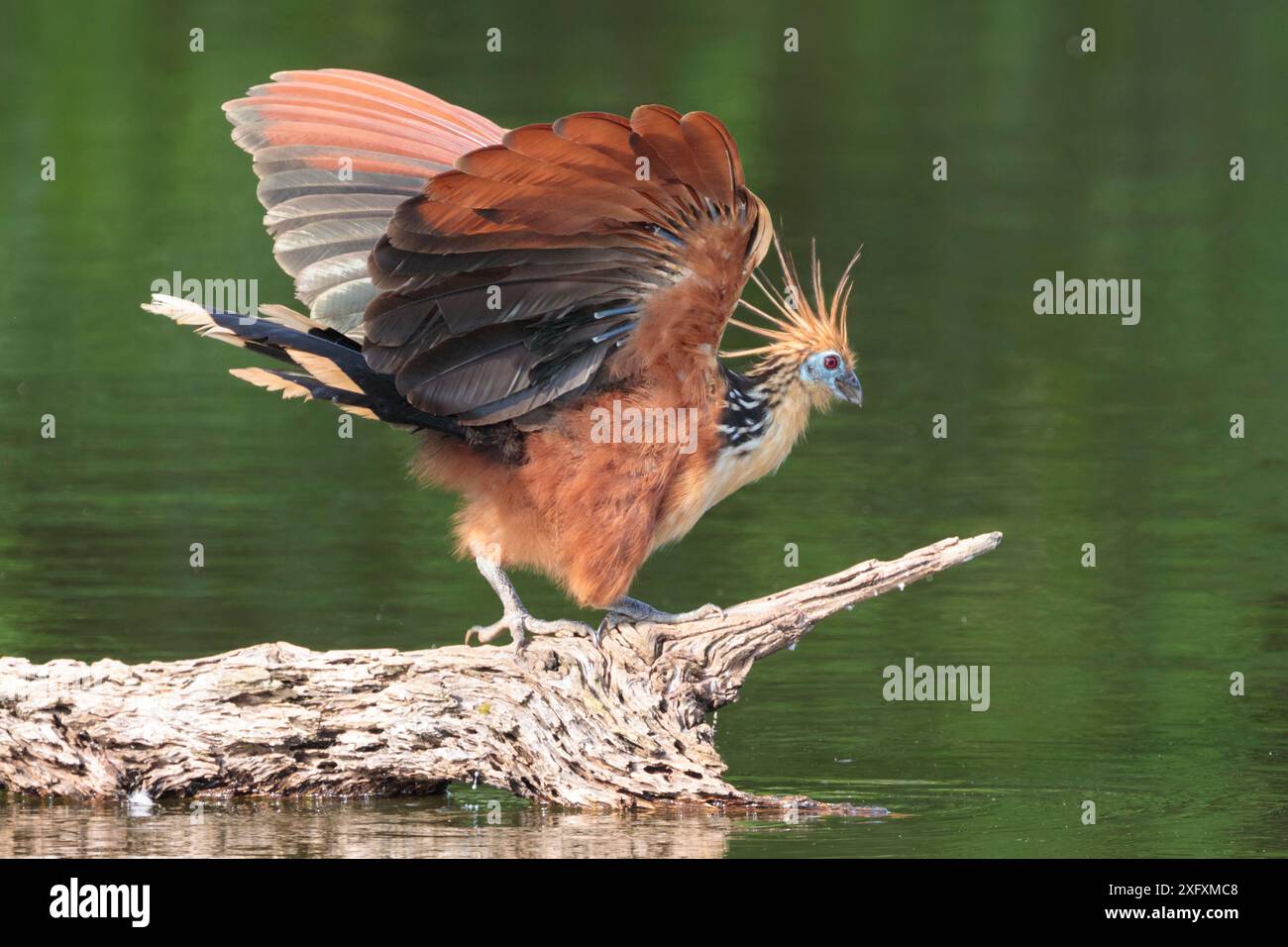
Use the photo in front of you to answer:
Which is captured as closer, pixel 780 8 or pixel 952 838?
pixel 952 838

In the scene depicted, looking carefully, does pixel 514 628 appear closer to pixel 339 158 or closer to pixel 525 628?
pixel 525 628

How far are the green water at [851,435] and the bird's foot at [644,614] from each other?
62 cm

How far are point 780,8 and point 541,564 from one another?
58.0 feet

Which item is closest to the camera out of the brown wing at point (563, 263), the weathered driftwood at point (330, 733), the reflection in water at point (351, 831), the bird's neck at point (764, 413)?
the brown wing at point (563, 263)

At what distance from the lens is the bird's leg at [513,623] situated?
7.92 m

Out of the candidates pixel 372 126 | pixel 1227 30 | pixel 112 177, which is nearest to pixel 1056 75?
pixel 1227 30

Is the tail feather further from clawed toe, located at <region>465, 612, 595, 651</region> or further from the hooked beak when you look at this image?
the hooked beak

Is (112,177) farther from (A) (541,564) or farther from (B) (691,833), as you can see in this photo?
(B) (691,833)

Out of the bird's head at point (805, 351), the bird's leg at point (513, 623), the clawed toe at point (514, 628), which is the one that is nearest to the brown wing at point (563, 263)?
the bird's head at point (805, 351)

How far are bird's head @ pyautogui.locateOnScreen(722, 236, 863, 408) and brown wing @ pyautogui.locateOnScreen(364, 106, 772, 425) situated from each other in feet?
1.57

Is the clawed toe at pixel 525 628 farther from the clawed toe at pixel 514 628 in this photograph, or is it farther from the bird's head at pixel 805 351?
the bird's head at pixel 805 351

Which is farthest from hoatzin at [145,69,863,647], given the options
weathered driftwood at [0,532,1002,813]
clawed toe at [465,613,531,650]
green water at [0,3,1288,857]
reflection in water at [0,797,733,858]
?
reflection in water at [0,797,733,858]

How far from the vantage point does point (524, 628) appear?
793cm

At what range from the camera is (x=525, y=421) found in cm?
788
